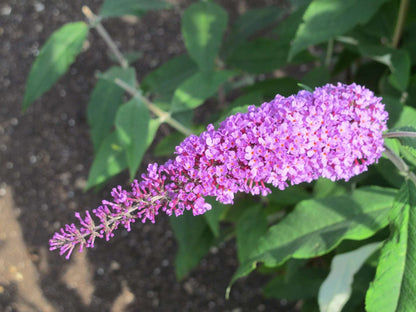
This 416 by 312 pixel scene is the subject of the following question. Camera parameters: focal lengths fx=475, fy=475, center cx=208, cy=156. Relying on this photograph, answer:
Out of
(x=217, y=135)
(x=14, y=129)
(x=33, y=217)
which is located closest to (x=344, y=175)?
(x=217, y=135)

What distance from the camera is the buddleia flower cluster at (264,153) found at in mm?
1198

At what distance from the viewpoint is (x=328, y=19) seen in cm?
175

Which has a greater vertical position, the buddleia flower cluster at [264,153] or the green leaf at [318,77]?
the green leaf at [318,77]

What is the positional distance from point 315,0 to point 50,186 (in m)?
2.60

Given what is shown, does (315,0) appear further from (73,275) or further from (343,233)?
(73,275)

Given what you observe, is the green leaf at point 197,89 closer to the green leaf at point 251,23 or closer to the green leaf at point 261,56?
the green leaf at point 261,56

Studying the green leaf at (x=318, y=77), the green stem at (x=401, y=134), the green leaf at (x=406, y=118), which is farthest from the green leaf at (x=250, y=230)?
the green stem at (x=401, y=134)

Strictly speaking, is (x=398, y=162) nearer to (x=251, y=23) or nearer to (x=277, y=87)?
(x=277, y=87)

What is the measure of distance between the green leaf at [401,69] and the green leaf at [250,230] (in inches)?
35.5

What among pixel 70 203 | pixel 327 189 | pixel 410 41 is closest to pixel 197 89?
pixel 327 189

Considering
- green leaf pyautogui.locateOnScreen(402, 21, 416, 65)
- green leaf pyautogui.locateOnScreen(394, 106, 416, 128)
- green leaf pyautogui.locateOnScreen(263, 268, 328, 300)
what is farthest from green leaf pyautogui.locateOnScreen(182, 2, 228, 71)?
green leaf pyautogui.locateOnScreen(263, 268, 328, 300)

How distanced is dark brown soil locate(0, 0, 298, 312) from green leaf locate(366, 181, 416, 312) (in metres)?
1.90

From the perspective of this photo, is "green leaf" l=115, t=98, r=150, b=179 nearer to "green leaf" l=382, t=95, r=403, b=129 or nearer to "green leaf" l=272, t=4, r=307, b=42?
"green leaf" l=272, t=4, r=307, b=42

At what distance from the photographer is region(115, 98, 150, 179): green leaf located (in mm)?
1848
